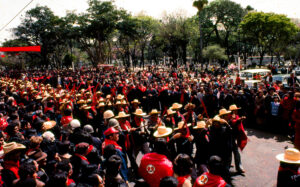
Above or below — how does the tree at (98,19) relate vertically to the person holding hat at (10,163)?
above

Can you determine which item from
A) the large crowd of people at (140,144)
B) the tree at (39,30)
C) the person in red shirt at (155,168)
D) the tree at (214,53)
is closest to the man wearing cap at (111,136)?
the large crowd of people at (140,144)

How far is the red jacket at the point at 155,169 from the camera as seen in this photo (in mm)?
3113

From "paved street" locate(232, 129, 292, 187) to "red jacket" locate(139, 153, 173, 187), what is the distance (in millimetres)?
2736

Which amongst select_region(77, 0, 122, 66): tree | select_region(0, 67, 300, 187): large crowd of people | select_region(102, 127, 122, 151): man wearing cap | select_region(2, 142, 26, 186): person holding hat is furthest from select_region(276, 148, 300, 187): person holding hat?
select_region(77, 0, 122, 66): tree

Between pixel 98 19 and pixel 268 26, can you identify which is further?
pixel 268 26

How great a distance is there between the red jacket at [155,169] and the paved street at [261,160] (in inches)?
108

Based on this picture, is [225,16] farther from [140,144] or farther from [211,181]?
[211,181]

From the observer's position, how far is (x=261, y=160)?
20.0ft

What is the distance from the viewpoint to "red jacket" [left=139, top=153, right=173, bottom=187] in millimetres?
3113

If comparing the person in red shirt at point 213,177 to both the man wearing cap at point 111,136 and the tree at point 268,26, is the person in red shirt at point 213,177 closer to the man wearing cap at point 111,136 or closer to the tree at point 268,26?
the man wearing cap at point 111,136

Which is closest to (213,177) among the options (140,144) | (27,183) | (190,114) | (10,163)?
(27,183)

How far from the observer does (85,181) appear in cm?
286

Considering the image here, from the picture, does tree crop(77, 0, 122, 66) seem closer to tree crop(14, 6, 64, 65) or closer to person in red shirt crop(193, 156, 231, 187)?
tree crop(14, 6, 64, 65)

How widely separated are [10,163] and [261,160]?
604 cm
